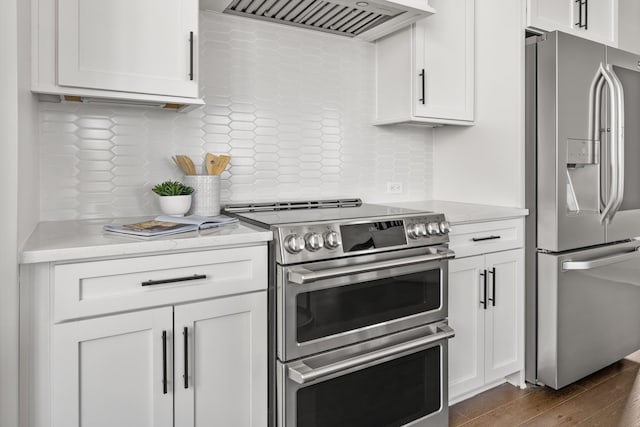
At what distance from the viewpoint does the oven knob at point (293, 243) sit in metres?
1.51

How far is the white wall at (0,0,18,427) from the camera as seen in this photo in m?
1.13

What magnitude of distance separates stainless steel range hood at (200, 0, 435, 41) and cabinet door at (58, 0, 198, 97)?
1.32 feet

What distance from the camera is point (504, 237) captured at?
2.25 m

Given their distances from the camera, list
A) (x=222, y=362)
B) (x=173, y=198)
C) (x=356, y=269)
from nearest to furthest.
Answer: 1. (x=222, y=362)
2. (x=356, y=269)
3. (x=173, y=198)

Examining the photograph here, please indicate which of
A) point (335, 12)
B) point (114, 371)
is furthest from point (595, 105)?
point (114, 371)

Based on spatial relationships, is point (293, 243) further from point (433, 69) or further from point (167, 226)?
point (433, 69)

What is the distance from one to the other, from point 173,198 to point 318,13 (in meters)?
1.10

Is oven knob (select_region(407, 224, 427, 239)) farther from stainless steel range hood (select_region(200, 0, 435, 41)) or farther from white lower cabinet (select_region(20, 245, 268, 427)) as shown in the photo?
stainless steel range hood (select_region(200, 0, 435, 41))

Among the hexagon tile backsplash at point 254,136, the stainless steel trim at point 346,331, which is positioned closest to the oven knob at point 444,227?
the stainless steel trim at point 346,331

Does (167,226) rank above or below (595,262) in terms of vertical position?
above

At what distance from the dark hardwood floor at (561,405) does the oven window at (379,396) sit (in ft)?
1.15

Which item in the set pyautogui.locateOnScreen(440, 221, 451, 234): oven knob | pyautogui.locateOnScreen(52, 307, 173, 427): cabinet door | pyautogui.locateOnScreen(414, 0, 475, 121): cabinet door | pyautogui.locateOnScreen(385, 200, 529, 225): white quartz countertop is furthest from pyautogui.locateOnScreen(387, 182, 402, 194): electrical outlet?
pyautogui.locateOnScreen(52, 307, 173, 427): cabinet door

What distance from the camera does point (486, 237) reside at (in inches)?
85.7

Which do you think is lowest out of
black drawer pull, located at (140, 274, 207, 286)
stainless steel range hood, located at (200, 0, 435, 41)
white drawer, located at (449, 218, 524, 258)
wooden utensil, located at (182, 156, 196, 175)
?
black drawer pull, located at (140, 274, 207, 286)
